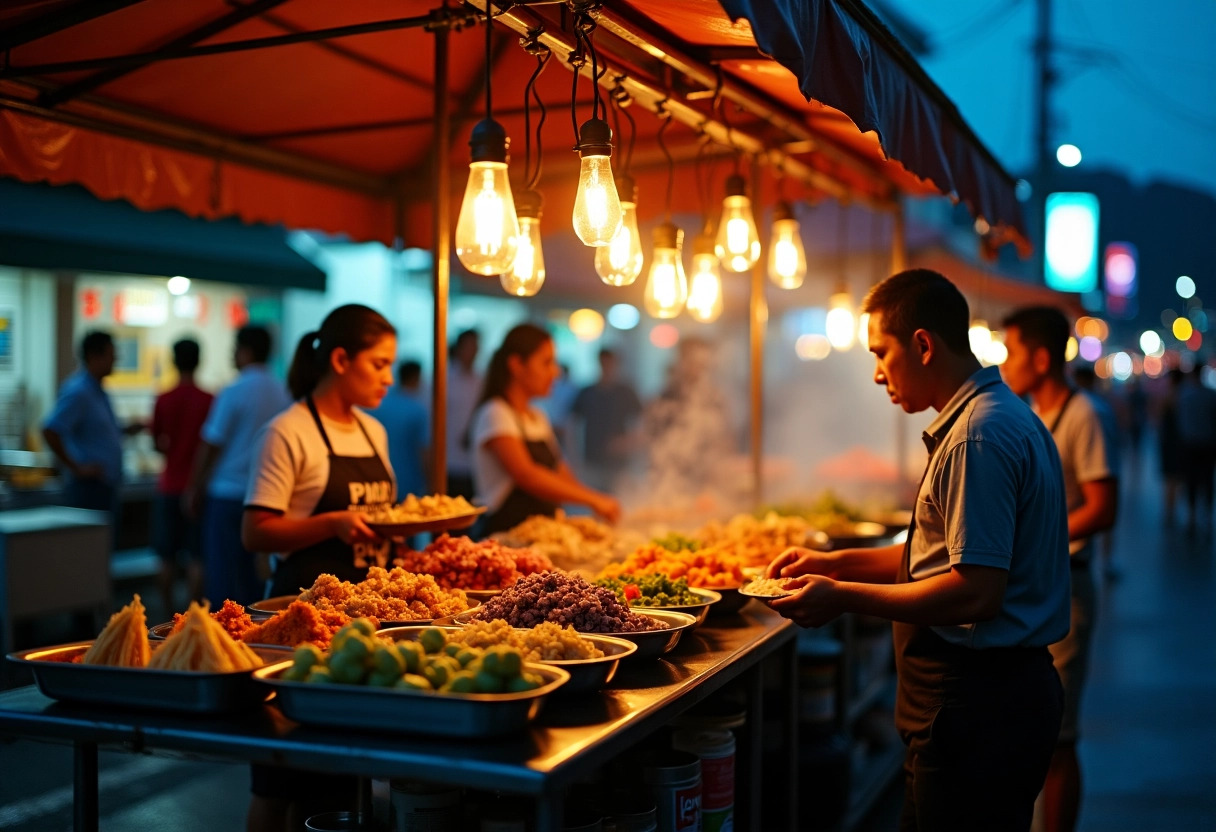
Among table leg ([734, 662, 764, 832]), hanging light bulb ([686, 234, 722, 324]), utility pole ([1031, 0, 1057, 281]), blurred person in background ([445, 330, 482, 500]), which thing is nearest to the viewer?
table leg ([734, 662, 764, 832])

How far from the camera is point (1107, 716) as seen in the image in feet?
23.2

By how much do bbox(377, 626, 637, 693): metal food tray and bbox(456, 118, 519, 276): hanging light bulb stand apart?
1.08m

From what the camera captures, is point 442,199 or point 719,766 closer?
point 719,766

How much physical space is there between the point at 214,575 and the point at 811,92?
17.8 ft

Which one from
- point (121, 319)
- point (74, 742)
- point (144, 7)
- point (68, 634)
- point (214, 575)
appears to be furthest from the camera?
point (121, 319)

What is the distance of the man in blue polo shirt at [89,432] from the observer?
7855 mm

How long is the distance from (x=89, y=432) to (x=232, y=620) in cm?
580

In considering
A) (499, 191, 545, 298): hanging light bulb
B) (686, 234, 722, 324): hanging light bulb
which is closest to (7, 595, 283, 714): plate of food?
(499, 191, 545, 298): hanging light bulb

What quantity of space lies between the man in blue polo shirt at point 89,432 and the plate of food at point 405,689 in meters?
6.36

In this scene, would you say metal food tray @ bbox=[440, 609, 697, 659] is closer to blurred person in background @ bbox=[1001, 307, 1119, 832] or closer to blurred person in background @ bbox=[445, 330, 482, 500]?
blurred person in background @ bbox=[1001, 307, 1119, 832]

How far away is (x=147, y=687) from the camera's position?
96.0 inches

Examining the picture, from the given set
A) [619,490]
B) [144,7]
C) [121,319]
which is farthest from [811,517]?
[121,319]

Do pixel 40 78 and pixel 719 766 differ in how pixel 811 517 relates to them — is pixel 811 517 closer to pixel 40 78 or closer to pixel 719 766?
pixel 719 766

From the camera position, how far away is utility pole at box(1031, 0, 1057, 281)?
18594 millimetres
